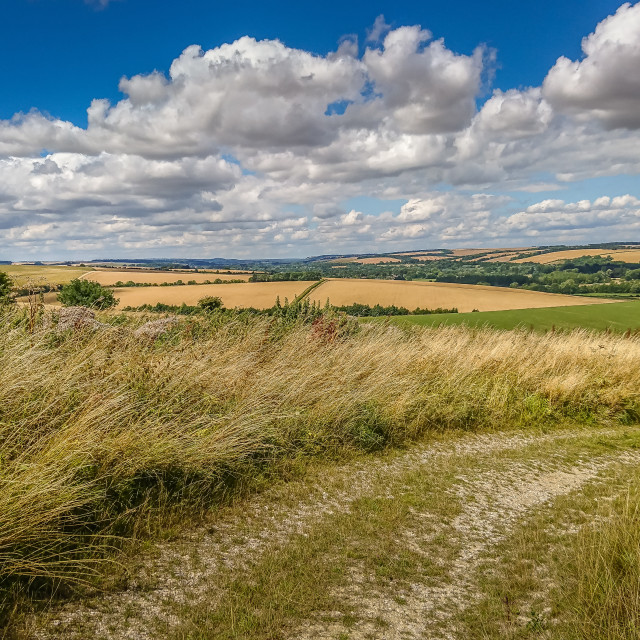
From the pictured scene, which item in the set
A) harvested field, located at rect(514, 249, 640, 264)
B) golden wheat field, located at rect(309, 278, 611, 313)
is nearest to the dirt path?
golden wheat field, located at rect(309, 278, 611, 313)

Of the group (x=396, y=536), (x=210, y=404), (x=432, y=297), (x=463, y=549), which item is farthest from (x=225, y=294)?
(x=463, y=549)

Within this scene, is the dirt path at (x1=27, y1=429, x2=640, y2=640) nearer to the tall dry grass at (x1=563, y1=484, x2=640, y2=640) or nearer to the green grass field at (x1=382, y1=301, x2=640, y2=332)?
the tall dry grass at (x1=563, y1=484, x2=640, y2=640)

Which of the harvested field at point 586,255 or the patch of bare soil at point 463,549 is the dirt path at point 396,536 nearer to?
the patch of bare soil at point 463,549

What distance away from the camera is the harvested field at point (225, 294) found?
172 ft

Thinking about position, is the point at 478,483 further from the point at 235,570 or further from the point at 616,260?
Answer: the point at 616,260

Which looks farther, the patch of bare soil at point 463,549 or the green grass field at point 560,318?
the green grass field at point 560,318

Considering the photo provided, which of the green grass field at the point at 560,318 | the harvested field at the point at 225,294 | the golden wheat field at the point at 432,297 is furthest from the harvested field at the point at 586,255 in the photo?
the harvested field at the point at 225,294

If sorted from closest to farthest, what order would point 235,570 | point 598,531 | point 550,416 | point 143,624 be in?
point 143,624 < point 235,570 < point 598,531 < point 550,416

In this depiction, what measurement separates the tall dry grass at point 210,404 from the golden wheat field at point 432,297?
40.8 metres

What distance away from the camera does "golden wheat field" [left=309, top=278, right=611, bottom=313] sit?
2116 inches

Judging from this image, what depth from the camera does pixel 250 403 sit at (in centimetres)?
665

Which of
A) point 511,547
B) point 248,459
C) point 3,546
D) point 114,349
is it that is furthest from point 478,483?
point 114,349

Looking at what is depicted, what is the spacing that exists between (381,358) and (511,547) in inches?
214

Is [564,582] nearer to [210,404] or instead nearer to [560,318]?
[210,404]
